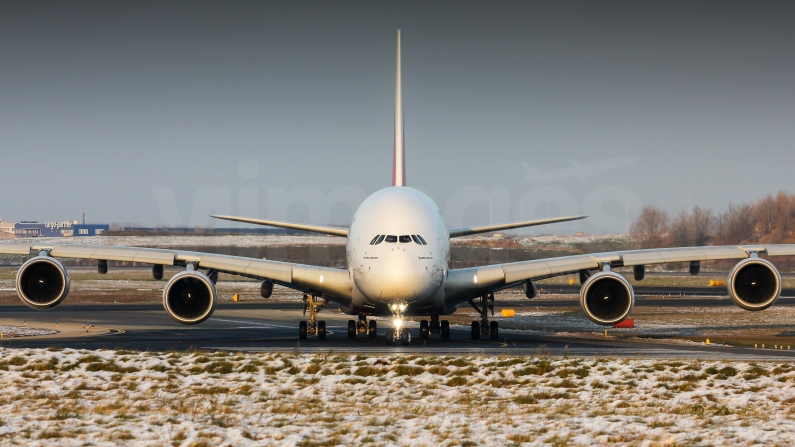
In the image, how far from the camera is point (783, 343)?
27453mm

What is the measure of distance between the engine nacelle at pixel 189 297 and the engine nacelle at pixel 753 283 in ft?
49.3

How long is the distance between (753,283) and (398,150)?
14.0m

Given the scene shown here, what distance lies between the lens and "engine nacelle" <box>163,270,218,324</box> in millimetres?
25016

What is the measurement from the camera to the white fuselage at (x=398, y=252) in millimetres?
22891

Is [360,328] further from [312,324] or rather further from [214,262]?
[214,262]

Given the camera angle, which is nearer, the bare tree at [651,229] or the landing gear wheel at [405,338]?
the landing gear wheel at [405,338]

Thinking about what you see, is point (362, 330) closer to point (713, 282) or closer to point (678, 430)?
point (678, 430)

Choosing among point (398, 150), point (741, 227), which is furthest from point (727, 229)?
point (398, 150)

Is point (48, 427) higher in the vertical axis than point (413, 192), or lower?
lower

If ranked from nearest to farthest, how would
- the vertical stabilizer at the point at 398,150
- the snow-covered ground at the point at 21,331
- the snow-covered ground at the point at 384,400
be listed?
the snow-covered ground at the point at 384,400
the snow-covered ground at the point at 21,331
the vertical stabilizer at the point at 398,150

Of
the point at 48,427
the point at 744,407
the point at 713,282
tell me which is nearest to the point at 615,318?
the point at 744,407

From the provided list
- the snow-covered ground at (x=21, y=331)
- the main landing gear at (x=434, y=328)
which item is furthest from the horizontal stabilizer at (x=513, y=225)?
the snow-covered ground at (x=21, y=331)

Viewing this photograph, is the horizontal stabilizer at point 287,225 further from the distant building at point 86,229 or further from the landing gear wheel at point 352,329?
the distant building at point 86,229

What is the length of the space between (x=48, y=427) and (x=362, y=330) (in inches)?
710
